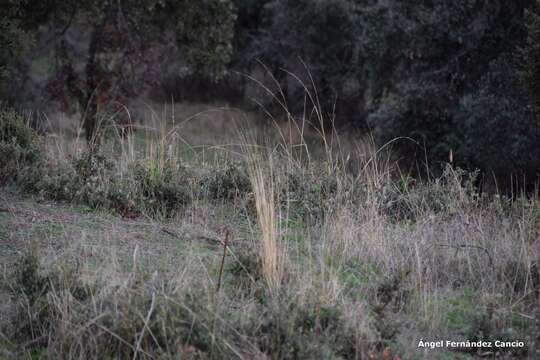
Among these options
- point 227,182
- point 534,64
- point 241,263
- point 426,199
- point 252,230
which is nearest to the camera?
point 241,263

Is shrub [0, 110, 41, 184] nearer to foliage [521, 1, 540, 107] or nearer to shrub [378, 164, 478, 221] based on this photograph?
shrub [378, 164, 478, 221]

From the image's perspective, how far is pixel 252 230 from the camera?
5535 millimetres

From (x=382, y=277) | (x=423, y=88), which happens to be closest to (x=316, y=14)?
(x=423, y=88)

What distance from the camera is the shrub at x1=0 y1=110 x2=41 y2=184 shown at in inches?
268

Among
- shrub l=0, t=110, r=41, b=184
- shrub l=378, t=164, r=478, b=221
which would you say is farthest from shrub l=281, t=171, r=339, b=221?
shrub l=0, t=110, r=41, b=184

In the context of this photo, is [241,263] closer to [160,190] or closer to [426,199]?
[160,190]

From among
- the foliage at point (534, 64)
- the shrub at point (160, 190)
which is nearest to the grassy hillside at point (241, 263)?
the shrub at point (160, 190)

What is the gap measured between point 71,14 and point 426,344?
9.85 meters

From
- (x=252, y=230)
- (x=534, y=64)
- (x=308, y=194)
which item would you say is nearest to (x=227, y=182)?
(x=308, y=194)

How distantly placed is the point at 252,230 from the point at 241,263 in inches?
36.4

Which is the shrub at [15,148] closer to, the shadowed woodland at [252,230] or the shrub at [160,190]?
the shadowed woodland at [252,230]

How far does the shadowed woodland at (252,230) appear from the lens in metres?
3.88

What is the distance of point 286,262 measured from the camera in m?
4.61

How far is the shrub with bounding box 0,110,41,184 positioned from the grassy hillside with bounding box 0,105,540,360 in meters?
0.02
